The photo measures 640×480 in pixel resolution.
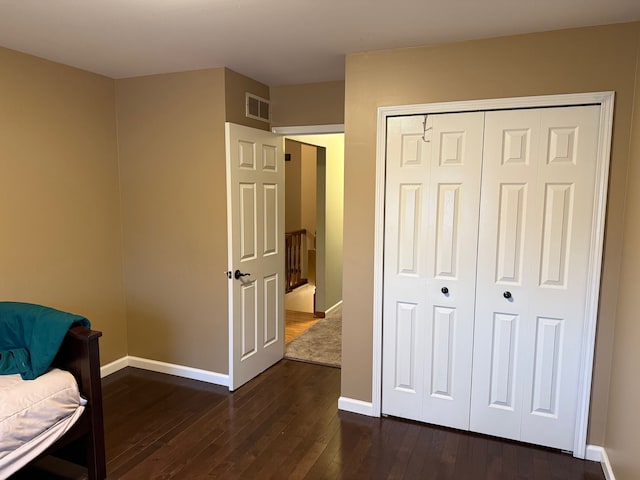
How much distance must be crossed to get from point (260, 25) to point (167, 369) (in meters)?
2.76

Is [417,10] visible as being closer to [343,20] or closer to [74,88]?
[343,20]

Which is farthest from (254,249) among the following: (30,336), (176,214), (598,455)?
(598,455)

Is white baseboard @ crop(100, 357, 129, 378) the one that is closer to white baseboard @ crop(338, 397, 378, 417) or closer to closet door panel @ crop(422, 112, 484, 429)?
white baseboard @ crop(338, 397, 378, 417)

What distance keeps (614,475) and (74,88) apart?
415 cm

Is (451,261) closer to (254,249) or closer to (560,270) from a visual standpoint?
(560,270)

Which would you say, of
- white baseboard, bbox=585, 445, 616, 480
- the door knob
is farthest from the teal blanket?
white baseboard, bbox=585, 445, 616, 480

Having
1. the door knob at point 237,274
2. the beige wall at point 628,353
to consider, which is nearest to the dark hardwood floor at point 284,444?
the beige wall at point 628,353

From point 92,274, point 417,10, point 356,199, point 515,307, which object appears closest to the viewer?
point 417,10

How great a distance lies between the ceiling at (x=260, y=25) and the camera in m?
2.10

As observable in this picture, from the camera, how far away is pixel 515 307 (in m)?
2.65

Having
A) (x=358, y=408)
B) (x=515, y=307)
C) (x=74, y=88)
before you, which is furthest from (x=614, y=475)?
(x=74, y=88)

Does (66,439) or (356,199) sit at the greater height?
(356,199)

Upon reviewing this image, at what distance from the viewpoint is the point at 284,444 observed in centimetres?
272

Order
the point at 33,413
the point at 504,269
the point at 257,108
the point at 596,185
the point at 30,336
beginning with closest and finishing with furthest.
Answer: the point at 33,413 → the point at 30,336 → the point at 596,185 → the point at 504,269 → the point at 257,108
